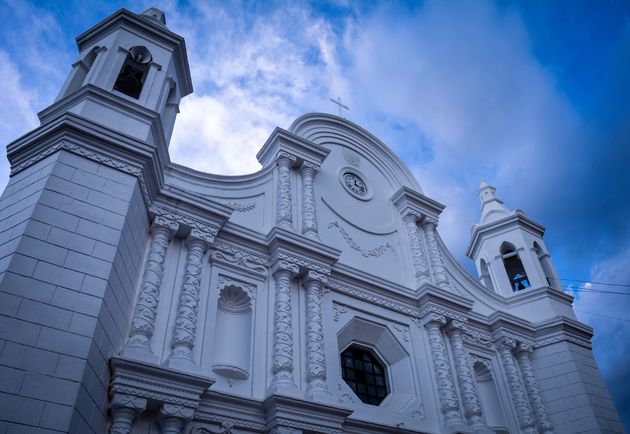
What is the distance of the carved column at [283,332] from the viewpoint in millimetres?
10070

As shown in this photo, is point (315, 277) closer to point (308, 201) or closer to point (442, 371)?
point (308, 201)

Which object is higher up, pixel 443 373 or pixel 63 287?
pixel 443 373

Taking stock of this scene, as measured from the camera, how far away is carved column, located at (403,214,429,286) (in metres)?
14.9

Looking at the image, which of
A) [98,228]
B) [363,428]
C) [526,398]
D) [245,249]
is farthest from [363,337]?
[98,228]

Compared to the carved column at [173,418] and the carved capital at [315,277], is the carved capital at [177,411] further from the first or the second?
the carved capital at [315,277]

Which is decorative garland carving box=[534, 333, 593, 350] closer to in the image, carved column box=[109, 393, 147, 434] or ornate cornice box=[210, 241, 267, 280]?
ornate cornice box=[210, 241, 267, 280]

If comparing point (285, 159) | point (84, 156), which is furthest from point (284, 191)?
point (84, 156)

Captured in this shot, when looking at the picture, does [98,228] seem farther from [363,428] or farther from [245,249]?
[363,428]

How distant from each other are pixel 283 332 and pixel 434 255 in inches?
268

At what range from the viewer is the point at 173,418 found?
8.29 m

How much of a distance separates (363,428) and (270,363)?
2.43 m

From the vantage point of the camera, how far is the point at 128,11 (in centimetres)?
1243

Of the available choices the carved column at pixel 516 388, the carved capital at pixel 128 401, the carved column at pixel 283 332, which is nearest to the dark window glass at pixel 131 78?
the carved column at pixel 283 332

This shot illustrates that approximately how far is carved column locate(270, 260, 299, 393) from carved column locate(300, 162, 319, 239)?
1.53 metres
